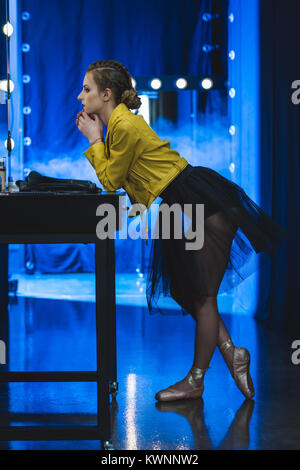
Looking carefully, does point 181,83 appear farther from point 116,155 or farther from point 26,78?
point 116,155

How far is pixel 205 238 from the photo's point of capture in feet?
7.04

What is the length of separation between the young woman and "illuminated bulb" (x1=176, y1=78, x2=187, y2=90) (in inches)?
135

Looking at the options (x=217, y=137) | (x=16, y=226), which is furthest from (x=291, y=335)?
(x=217, y=137)

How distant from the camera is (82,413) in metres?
2.11

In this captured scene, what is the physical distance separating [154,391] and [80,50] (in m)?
4.19

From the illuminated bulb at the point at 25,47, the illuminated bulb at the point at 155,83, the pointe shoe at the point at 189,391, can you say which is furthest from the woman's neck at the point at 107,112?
the illuminated bulb at the point at 25,47

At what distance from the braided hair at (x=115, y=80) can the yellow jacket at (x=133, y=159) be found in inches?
1.7

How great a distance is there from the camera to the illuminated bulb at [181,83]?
17.8 ft

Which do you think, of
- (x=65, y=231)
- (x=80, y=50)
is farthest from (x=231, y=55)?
(x=65, y=231)

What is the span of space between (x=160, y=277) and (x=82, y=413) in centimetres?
54

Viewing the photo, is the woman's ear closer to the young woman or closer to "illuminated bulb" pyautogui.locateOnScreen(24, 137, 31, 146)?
the young woman

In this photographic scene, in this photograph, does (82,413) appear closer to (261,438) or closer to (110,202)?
(261,438)

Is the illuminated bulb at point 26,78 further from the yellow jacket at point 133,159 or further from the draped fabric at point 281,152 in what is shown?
the yellow jacket at point 133,159

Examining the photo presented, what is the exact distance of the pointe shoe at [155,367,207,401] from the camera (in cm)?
221
